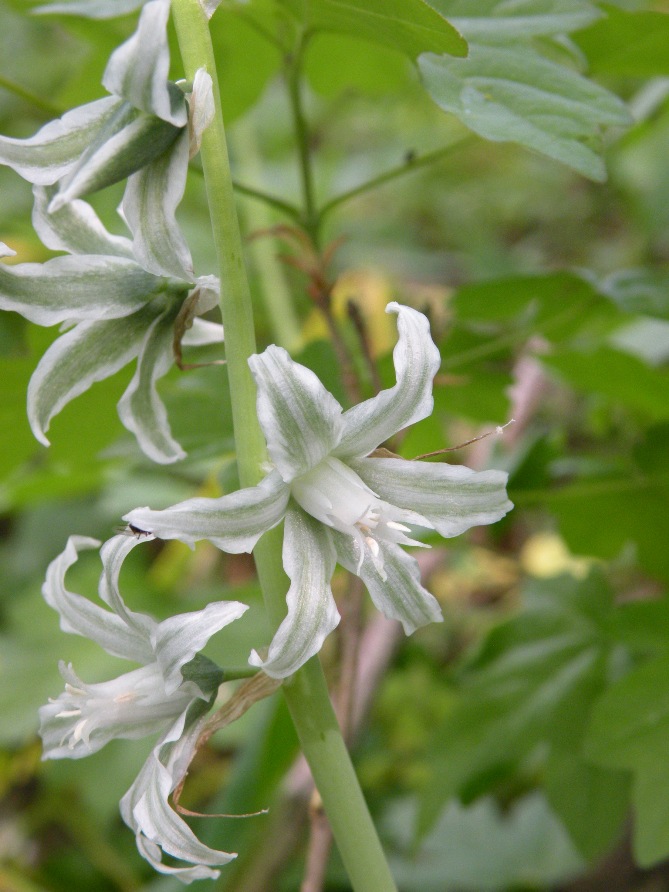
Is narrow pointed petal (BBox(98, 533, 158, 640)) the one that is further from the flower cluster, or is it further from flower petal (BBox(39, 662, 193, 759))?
the flower cluster

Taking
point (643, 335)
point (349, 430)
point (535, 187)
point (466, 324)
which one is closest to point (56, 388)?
point (349, 430)

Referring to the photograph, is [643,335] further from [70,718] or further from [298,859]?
[70,718]

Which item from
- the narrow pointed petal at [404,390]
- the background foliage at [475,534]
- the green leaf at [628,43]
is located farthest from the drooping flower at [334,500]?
the green leaf at [628,43]

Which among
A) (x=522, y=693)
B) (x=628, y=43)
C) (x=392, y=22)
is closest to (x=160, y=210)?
(x=392, y=22)

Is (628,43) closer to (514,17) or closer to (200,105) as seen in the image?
(514,17)

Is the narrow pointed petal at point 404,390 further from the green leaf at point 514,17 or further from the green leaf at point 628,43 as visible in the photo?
the green leaf at point 628,43
